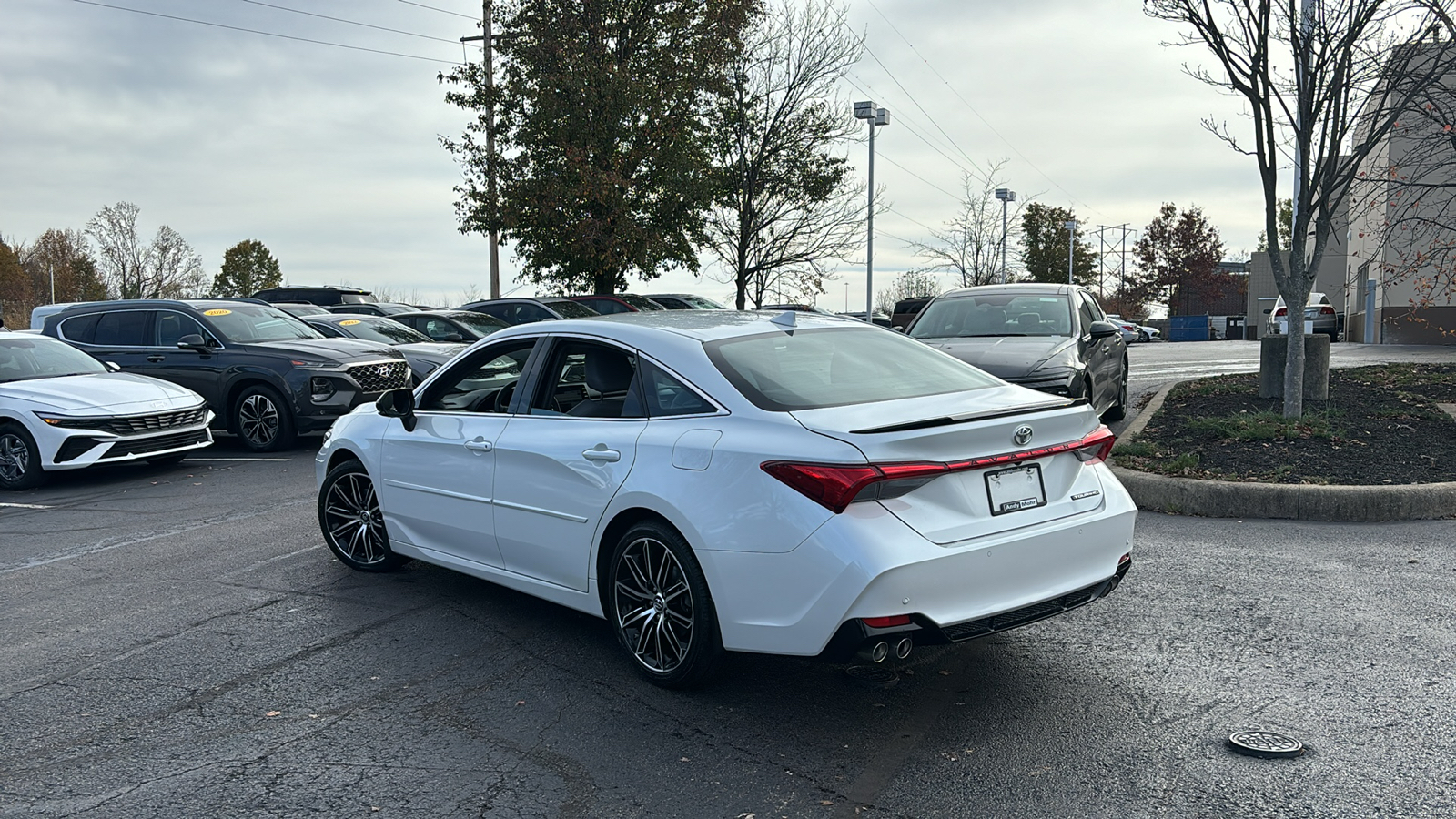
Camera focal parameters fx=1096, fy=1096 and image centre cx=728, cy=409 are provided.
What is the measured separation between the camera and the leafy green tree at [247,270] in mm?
94375

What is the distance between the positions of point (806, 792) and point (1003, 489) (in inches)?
53.0

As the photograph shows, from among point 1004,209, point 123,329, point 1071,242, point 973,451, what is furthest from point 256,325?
point 1071,242

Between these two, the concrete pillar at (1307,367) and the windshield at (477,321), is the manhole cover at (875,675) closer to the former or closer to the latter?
the concrete pillar at (1307,367)

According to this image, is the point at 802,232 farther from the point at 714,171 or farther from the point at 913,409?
the point at 913,409

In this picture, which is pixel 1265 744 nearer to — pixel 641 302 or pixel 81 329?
pixel 81 329

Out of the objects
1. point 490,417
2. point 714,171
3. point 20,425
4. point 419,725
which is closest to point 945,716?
point 419,725

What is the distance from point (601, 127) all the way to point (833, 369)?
22.5 metres

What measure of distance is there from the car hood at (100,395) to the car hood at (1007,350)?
25.5 ft

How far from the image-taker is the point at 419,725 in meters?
4.21

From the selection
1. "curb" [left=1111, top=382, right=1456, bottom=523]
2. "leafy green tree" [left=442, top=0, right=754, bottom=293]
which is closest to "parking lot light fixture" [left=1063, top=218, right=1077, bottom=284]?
"leafy green tree" [left=442, top=0, right=754, bottom=293]

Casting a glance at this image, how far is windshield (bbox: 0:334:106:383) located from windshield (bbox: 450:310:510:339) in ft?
20.2

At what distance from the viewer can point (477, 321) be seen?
58.7 feet

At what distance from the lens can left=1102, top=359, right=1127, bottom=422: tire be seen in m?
13.0

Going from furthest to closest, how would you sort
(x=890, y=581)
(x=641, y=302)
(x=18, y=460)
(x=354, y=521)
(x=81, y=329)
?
(x=641, y=302), (x=81, y=329), (x=18, y=460), (x=354, y=521), (x=890, y=581)
